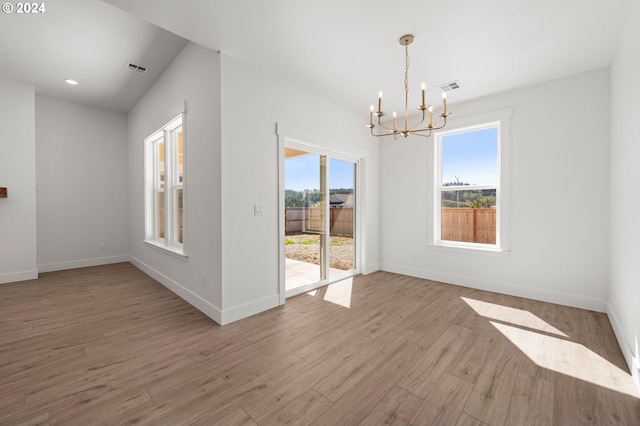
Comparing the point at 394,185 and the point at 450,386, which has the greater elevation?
the point at 394,185

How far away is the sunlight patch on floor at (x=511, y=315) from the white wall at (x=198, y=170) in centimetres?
299

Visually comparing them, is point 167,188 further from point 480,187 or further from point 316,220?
point 480,187

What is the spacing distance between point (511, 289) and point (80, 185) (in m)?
7.65

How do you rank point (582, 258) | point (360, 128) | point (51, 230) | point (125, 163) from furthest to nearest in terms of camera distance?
point (125, 163) < point (51, 230) < point (360, 128) < point (582, 258)

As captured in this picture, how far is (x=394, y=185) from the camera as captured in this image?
4867 mm

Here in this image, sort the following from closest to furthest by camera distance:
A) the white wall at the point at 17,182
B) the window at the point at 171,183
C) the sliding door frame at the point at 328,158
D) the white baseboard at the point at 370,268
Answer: the sliding door frame at the point at 328,158, the window at the point at 171,183, the white wall at the point at 17,182, the white baseboard at the point at 370,268

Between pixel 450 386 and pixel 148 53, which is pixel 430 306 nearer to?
pixel 450 386

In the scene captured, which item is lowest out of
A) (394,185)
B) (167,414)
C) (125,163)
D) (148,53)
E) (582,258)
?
(167,414)

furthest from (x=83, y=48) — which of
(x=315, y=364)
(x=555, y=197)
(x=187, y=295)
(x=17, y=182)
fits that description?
(x=555, y=197)

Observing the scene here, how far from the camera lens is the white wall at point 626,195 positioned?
2.00m

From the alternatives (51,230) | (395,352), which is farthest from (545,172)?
(51,230)

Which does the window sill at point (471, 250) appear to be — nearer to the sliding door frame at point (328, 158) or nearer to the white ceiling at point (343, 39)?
the sliding door frame at point (328, 158)

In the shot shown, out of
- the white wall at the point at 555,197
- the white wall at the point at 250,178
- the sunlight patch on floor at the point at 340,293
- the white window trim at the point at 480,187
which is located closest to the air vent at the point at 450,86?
the white wall at the point at 555,197

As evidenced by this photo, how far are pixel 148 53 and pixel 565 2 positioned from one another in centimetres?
431
